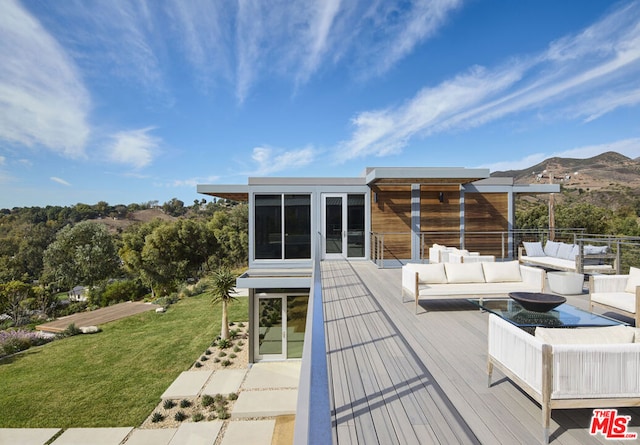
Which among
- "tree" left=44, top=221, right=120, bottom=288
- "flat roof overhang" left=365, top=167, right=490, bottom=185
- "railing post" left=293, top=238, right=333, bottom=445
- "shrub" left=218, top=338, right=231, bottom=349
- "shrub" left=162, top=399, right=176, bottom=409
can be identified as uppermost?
"flat roof overhang" left=365, top=167, right=490, bottom=185

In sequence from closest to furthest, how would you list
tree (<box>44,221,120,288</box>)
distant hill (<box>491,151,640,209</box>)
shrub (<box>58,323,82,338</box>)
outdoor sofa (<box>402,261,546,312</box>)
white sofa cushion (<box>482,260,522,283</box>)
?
outdoor sofa (<box>402,261,546,312</box>) → white sofa cushion (<box>482,260,522,283</box>) → shrub (<box>58,323,82,338</box>) → tree (<box>44,221,120,288</box>) → distant hill (<box>491,151,640,209</box>)

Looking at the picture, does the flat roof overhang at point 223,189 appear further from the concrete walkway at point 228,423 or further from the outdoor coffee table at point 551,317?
the outdoor coffee table at point 551,317

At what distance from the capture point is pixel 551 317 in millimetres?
3793

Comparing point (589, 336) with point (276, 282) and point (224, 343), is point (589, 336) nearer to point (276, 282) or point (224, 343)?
point (276, 282)

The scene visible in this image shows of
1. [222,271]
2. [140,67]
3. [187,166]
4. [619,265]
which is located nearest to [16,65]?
[140,67]

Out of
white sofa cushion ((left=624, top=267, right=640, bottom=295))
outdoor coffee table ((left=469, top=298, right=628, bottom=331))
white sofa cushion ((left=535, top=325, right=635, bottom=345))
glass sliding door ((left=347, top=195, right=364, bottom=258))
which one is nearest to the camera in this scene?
white sofa cushion ((left=535, top=325, right=635, bottom=345))

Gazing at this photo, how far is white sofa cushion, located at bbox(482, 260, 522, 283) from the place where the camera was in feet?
19.7

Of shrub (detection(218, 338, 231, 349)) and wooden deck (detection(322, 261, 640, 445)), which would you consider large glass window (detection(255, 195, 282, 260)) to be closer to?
shrub (detection(218, 338, 231, 349))

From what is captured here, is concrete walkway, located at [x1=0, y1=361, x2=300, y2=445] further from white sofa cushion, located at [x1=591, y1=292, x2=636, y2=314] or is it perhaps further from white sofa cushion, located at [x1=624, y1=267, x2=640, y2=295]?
white sofa cushion, located at [x1=624, y1=267, x2=640, y2=295]

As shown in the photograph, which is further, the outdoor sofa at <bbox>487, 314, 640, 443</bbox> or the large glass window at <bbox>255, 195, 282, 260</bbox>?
the large glass window at <bbox>255, 195, 282, 260</bbox>

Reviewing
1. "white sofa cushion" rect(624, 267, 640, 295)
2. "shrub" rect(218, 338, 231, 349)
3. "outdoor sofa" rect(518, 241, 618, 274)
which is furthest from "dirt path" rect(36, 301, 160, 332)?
"white sofa cushion" rect(624, 267, 640, 295)

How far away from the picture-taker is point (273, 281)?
9109 mm

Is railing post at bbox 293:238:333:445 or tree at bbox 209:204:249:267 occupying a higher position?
railing post at bbox 293:238:333:445

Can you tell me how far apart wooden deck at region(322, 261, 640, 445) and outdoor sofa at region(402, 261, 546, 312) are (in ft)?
1.74
